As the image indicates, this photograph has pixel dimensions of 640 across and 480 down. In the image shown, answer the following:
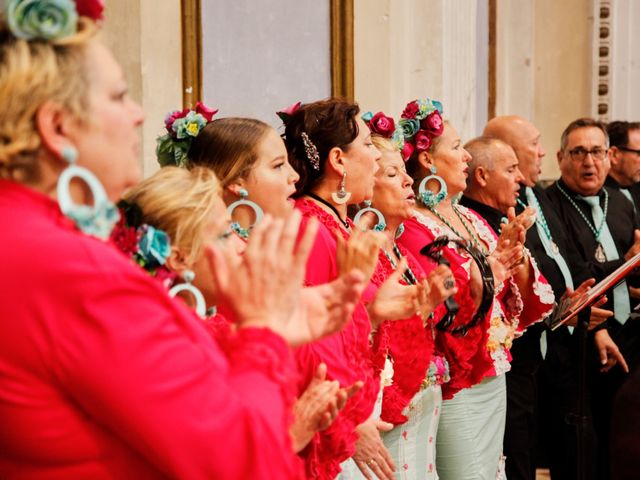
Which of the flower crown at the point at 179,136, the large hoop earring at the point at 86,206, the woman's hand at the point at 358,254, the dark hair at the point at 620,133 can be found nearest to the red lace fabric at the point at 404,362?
the flower crown at the point at 179,136

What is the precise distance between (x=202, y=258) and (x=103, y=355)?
840mm

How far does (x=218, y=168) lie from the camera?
2.61 m

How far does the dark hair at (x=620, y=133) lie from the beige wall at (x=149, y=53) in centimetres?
307

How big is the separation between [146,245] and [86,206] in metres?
0.50

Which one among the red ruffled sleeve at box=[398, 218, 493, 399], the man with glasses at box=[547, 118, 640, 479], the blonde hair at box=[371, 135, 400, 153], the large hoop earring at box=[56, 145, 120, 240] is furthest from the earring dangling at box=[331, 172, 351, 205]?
the man with glasses at box=[547, 118, 640, 479]

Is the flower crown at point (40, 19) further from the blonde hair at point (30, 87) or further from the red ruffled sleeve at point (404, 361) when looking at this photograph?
the red ruffled sleeve at point (404, 361)

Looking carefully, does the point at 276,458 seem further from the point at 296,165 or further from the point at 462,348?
the point at 462,348

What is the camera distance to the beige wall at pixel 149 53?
11.2 feet

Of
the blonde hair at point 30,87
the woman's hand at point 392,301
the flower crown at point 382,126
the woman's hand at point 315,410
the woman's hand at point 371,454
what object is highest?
the blonde hair at point 30,87

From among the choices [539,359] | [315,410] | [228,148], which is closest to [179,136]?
[228,148]

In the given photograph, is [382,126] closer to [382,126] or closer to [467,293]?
[382,126]

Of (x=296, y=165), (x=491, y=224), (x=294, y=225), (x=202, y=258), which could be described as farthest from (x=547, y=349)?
(x=294, y=225)

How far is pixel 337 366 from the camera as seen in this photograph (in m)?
2.32

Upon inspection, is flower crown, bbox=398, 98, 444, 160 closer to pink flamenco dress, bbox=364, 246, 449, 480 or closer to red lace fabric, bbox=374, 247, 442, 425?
pink flamenco dress, bbox=364, 246, 449, 480
